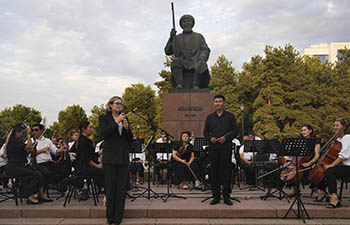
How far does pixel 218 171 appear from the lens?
6641mm

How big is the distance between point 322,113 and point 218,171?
28.7 m

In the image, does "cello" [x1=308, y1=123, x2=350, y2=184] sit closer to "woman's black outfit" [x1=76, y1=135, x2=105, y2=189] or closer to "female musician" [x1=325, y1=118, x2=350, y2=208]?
"female musician" [x1=325, y1=118, x2=350, y2=208]

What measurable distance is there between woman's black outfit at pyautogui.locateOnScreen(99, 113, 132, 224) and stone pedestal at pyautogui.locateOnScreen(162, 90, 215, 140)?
5.64 metres

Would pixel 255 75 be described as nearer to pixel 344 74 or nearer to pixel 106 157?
pixel 344 74

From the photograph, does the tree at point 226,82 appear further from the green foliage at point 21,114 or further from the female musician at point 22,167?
the female musician at point 22,167

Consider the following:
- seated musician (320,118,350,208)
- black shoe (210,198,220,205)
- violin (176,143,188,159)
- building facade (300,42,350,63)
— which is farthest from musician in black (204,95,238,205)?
building facade (300,42,350,63)

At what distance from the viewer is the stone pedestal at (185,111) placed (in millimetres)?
11109

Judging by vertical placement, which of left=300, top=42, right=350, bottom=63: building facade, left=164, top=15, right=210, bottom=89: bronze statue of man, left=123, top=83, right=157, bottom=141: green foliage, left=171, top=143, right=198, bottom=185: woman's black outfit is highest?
left=300, top=42, right=350, bottom=63: building facade

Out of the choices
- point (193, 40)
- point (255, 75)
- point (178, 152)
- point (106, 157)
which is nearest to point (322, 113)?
point (255, 75)

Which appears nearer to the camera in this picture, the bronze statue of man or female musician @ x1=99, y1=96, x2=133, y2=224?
female musician @ x1=99, y1=96, x2=133, y2=224

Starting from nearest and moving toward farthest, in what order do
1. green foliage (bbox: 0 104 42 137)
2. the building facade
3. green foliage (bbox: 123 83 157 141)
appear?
green foliage (bbox: 123 83 157 141) → green foliage (bbox: 0 104 42 137) → the building facade

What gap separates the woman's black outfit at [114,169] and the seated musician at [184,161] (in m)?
3.70

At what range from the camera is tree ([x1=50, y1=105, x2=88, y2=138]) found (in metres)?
59.3

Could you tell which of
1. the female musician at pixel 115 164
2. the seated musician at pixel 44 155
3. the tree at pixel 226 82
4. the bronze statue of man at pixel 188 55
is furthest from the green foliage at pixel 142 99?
the female musician at pixel 115 164
